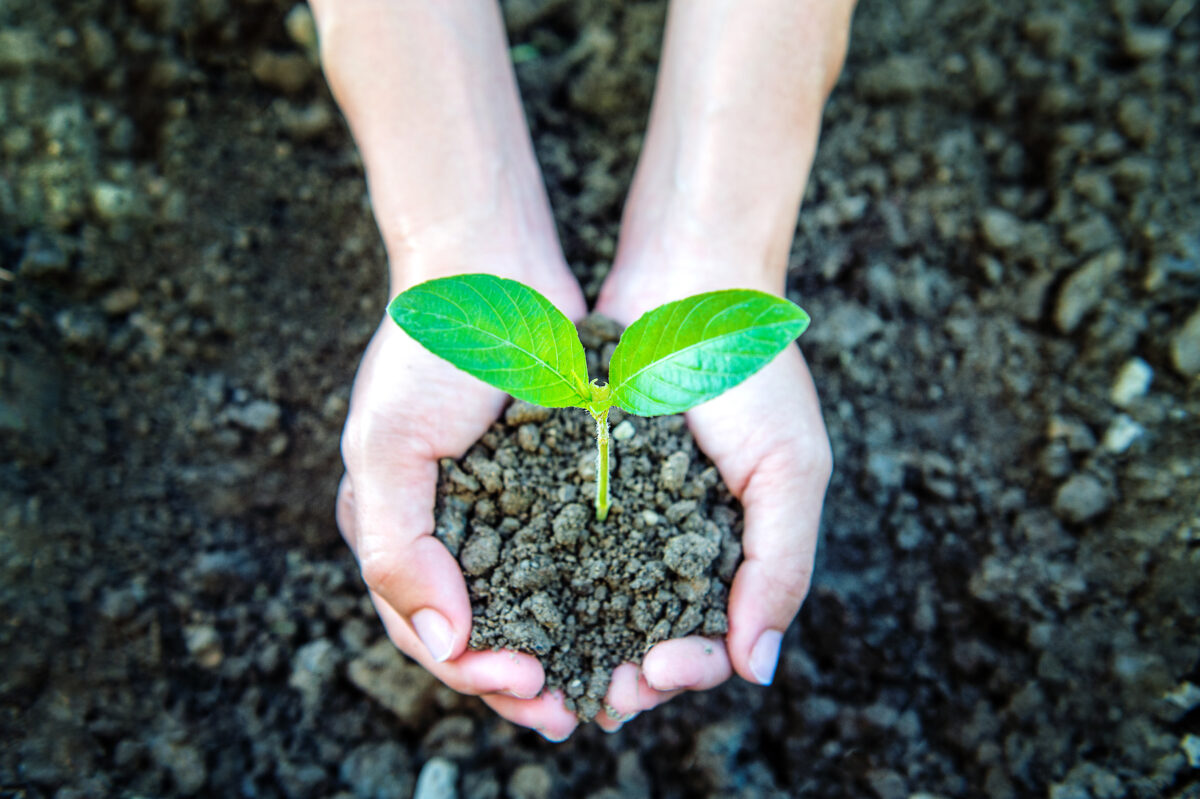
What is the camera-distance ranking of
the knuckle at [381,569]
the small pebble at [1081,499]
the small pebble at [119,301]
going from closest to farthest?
the knuckle at [381,569], the small pebble at [1081,499], the small pebble at [119,301]

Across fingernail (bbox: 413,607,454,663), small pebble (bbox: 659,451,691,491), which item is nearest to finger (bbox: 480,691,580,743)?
fingernail (bbox: 413,607,454,663)

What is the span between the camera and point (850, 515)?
1.83 metres

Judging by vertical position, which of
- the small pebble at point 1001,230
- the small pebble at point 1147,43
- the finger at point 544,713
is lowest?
the finger at point 544,713

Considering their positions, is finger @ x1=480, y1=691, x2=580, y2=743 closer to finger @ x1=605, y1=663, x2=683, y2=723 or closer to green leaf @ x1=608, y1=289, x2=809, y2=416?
finger @ x1=605, y1=663, x2=683, y2=723

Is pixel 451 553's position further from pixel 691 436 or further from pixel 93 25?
pixel 93 25

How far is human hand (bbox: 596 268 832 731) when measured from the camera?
1.41 metres

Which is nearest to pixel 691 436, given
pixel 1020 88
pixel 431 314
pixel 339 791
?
pixel 431 314

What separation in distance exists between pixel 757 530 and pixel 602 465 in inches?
13.8

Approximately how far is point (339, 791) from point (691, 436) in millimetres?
1041

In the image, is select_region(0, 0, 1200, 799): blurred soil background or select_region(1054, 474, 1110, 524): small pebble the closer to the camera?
select_region(0, 0, 1200, 799): blurred soil background

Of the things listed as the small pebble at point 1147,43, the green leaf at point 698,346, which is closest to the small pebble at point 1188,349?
the small pebble at point 1147,43

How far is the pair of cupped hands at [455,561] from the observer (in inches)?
53.8

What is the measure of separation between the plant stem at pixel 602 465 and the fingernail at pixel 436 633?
33 centimetres

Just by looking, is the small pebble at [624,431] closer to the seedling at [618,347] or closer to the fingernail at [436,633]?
the seedling at [618,347]
